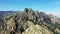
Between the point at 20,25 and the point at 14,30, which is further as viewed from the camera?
the point at 20,25

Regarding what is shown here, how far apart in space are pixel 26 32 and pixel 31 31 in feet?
26.5

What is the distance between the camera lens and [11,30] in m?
174

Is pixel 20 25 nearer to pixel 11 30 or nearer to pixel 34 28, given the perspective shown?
pixel 11 30

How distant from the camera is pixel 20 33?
175m

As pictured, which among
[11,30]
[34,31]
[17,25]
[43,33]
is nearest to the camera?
[43,33]

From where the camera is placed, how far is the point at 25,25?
193375 mm

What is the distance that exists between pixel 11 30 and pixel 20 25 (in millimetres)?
22034

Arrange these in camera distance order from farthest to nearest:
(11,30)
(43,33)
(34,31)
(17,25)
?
(17,25) → (11,30) → (34,31) → (43,33)

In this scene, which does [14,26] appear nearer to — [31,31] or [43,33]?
[31,31]

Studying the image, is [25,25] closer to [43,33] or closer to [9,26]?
[9,26]

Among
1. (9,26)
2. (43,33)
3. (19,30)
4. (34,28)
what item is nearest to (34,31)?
(34,28)

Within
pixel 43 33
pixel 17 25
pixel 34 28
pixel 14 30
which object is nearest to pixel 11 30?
pixel 14 30

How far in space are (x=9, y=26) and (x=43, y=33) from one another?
56.9 m

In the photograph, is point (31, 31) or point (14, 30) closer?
point (31, 31)
